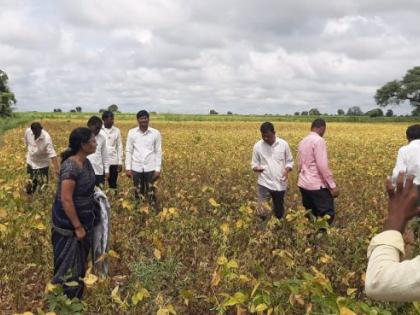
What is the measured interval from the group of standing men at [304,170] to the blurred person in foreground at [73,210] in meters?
2.29

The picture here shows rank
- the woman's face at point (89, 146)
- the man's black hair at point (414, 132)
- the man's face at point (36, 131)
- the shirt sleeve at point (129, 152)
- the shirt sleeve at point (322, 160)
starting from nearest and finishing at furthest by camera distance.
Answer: the woman's face at point (89, 146) → the man's black hair at point (414, 132) → the shirt sleeve at point (322, 160) → the shirt sleeve at point (129, 152) → the man's face at point (36, 131)

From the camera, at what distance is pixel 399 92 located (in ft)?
204

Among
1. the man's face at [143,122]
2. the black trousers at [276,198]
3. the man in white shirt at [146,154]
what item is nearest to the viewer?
the black trousers at [276,198]

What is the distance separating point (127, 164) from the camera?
762 centimetres

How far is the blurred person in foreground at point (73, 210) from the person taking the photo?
4215mm

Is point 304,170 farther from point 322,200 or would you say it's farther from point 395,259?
point 395,259

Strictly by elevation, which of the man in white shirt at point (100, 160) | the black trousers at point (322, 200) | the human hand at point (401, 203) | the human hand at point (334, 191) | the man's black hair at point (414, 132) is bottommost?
the black trousers at point (322, 200)

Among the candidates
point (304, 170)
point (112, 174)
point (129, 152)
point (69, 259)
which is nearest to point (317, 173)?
point (304, 170)

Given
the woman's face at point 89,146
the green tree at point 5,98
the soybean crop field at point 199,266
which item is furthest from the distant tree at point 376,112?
the woman's face at point 89,146

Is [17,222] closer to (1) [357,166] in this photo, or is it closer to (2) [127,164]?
(2) [127,164]

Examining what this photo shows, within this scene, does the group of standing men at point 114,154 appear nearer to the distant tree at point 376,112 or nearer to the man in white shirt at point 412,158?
the man in white shirt at point 412,158

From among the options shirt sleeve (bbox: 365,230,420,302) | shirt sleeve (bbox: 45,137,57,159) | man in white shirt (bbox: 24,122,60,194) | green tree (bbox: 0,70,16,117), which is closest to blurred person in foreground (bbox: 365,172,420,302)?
shirt sleeve (bbox: 365,230,420,302)

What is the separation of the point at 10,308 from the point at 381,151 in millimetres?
15181

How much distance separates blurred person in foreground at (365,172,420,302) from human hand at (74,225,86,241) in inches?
117
